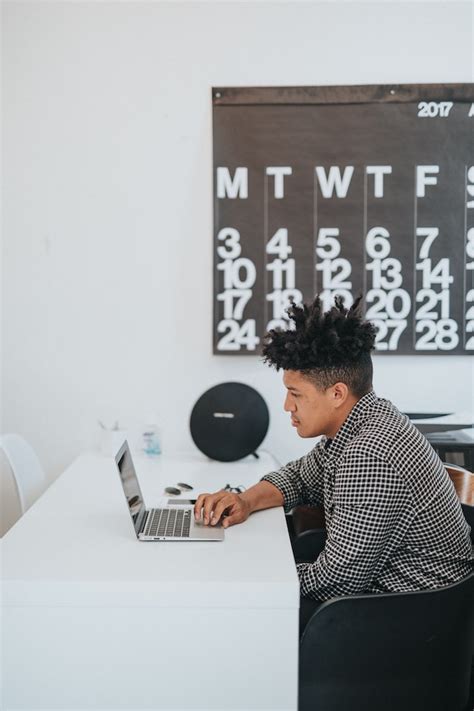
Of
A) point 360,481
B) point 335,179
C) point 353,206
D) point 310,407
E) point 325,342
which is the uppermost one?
point 335,179

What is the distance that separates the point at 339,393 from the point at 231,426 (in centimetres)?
100

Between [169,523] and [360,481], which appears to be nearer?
[360,481]

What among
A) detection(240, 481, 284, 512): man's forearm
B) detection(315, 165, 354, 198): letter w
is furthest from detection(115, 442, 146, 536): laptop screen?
detection(315, 165, 354, 198): letter w

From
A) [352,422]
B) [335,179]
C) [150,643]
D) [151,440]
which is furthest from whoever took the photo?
[335,179]

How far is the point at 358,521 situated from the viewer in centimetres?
148

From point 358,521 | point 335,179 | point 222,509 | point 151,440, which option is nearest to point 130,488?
point 222,509

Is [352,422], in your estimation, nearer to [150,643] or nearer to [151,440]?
[150,643]

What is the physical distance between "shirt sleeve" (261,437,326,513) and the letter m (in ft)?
4.31

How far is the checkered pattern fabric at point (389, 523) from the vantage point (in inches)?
58.4

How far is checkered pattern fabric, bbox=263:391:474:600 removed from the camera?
1.48 meters

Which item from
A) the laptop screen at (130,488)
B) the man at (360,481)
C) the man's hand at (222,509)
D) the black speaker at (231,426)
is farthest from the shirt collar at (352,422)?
the black speaker at (231,426)

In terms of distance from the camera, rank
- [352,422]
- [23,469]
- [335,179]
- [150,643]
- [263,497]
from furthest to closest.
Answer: [335,179] → [23,469] → [263,497] → [352,422] → [150,643]

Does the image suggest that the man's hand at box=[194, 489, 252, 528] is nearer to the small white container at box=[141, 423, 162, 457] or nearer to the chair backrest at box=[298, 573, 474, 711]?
the chair backrest at box=[298, 573, 474, 711]

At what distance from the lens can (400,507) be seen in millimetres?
1505
